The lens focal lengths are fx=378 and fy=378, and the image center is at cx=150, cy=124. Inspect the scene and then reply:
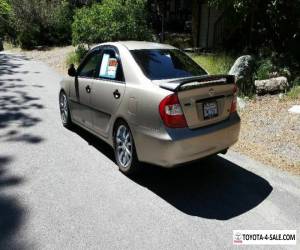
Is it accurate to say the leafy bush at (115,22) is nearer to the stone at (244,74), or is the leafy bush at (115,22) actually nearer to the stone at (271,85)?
the stone at (244,74)

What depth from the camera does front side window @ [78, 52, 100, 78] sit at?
5859 millimetres

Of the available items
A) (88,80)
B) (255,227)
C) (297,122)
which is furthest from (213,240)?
(297,122)

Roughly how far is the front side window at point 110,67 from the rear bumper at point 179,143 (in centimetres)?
97

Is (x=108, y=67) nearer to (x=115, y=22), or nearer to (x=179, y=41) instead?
(x=115, y=22)

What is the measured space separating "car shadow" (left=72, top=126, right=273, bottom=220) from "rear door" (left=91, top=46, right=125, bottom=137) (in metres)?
0.65

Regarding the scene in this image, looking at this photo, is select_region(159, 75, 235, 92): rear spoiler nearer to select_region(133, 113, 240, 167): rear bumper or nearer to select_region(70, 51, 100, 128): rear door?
select_region(133, 113, 240, 167): rear bumper

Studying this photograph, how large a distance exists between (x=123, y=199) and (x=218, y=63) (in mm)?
7691

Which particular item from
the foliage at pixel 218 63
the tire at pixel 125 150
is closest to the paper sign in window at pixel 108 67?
the tire at pixel 125 150

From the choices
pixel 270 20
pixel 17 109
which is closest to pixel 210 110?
pixel 17 109

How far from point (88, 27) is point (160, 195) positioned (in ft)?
35.7

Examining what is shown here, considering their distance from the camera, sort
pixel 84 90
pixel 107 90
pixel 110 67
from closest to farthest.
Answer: pixel 107 90 → pixel 110 67 → pixel 84 90

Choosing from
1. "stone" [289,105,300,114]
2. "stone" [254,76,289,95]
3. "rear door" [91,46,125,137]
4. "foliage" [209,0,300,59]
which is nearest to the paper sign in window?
"rear door" [91,46,125,137]

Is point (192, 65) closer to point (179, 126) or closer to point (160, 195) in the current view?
point (179, 126)

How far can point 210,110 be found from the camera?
4.59 m
